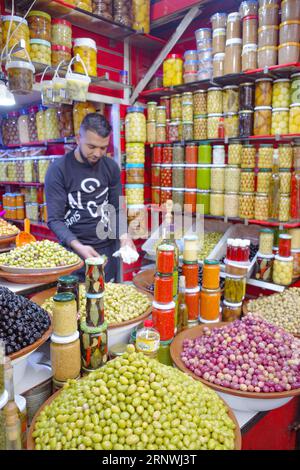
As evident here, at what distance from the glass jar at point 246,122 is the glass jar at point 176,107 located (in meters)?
0.67

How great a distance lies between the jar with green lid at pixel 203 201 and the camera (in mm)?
3131

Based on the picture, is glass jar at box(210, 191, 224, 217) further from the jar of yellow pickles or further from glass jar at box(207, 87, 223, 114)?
the jar of yellow pickles

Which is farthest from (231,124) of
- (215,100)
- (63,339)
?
(63,339)

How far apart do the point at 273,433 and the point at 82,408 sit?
4.14ft

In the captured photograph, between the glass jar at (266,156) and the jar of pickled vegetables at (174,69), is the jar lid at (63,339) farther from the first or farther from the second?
the jar of pickled vegetables at (174,69)

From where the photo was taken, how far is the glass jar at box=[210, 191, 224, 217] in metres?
3.04

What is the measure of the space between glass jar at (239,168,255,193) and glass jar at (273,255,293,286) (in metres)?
0.56

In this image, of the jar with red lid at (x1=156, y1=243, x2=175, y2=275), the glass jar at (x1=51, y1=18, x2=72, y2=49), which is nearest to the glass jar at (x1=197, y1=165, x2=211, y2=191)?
the glass jar at (x1=51, y1=18, x2=72, y2=49)

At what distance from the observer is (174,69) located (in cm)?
327

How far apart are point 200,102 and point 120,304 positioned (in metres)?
2.15

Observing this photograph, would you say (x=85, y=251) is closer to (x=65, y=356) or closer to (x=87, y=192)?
(x=87, y=192)

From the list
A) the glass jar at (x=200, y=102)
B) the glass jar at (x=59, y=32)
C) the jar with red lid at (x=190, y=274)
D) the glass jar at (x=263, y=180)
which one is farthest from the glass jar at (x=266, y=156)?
the glass jar at (x=59, y=32)
